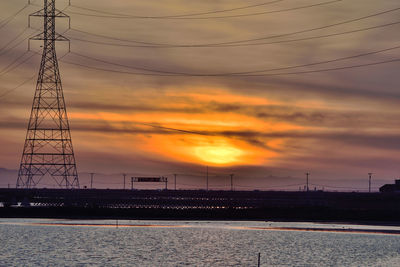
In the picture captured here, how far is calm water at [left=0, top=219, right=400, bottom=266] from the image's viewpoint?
287ft

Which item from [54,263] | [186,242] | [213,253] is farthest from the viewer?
[186,242]

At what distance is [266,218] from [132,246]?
229 feet

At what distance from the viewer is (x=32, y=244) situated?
352 ft

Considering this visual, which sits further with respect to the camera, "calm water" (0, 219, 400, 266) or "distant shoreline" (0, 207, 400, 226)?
"distant shoreline" (0, 207, 400, 226)

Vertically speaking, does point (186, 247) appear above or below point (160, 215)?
below

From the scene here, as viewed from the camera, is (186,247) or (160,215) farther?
Answer: (160,215)

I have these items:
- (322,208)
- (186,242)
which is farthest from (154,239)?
(322,208)

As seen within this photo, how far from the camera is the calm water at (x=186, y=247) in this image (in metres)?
87.6

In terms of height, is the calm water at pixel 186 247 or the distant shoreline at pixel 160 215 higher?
the distant shoreline at pixel 160 215

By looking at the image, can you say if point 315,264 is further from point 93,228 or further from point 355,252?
point 93,228

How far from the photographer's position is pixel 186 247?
106 m

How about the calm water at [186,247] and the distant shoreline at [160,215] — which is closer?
the calm water at [186,247]

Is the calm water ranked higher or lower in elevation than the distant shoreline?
lower

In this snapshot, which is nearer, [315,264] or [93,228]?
[315,264]
